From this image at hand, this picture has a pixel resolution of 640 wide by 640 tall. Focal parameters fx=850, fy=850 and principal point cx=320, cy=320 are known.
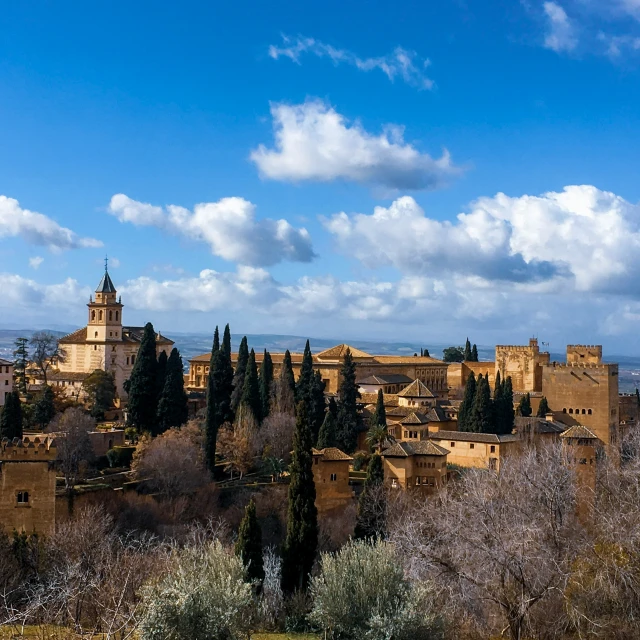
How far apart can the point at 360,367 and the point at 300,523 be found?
29.3 meters

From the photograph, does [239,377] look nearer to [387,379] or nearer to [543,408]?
[387,379]

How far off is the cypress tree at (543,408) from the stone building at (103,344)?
1978 cm

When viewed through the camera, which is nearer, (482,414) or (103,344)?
(482,414)

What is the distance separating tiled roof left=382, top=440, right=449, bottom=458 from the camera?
1238 inches

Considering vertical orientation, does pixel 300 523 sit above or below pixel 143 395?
below

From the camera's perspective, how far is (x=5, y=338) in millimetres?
159125

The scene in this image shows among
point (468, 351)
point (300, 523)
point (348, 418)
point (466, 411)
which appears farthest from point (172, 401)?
point (468, 351)

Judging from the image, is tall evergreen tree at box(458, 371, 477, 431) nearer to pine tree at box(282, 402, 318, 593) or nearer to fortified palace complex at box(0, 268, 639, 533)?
fortified palace complex at box(0, 268, 639, 533)

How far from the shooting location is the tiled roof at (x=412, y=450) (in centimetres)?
3145

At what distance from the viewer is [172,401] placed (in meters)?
34.8

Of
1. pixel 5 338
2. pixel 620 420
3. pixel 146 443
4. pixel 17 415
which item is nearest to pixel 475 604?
pixel 146 443

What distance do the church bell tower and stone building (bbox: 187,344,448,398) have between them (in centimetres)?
720

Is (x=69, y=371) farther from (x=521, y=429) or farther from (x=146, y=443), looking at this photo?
(x=521, y=429)

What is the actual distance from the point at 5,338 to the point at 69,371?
124688 millimetres
